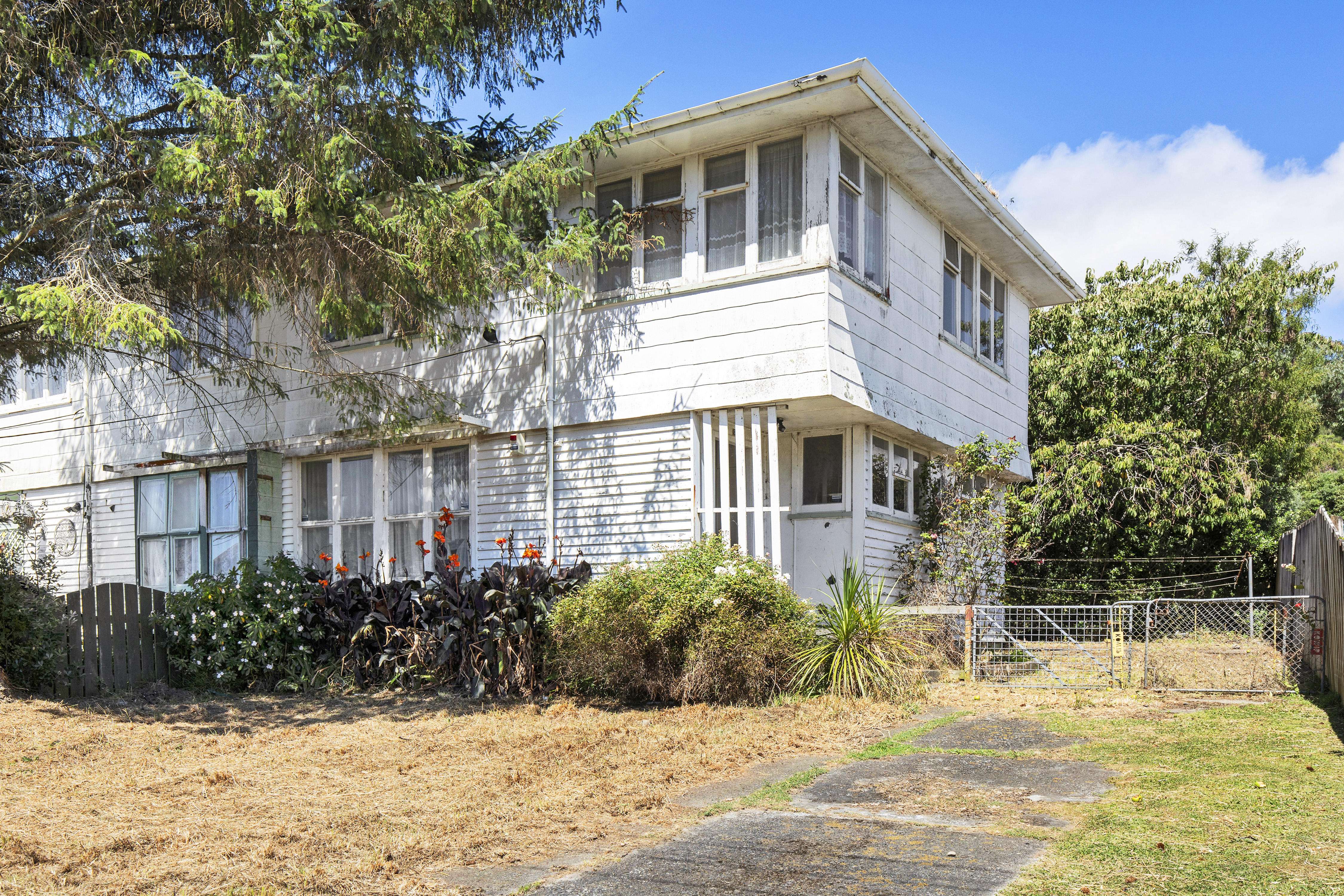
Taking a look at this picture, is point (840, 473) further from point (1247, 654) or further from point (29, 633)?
point (29, 633)

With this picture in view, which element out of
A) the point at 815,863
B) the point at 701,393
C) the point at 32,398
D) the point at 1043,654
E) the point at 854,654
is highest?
the point at 32,398

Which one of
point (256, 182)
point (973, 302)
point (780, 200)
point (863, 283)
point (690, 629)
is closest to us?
point (690, 629)

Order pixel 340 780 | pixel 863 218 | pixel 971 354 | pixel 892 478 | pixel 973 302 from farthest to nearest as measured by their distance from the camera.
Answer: pixel 973 302 → pixel 971 354 → pixel 892 478 → pixel 863 218 → pixel 340 780

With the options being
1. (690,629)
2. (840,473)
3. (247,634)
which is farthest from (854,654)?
(247,634)

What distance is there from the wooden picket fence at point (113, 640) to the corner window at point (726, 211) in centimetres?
747

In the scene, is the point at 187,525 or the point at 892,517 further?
the point at 187,525

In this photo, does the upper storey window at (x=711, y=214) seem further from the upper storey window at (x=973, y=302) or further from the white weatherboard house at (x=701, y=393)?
the upper storey window at (x=973, y=302)

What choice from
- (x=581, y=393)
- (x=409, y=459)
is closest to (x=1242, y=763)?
(x=581, y=393)

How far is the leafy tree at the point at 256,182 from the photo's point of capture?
9.96 metres

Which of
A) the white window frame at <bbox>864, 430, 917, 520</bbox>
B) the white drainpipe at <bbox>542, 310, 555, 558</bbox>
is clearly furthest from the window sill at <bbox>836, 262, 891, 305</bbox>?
the white drainpipe at <bbox>542, 310, 555, 558</bbox>

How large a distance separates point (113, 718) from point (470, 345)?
5.73 m

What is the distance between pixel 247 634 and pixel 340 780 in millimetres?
5386

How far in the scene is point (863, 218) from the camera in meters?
11.7

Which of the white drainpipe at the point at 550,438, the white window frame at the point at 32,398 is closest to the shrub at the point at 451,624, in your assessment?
the white drainpipe at the point at 550,438
